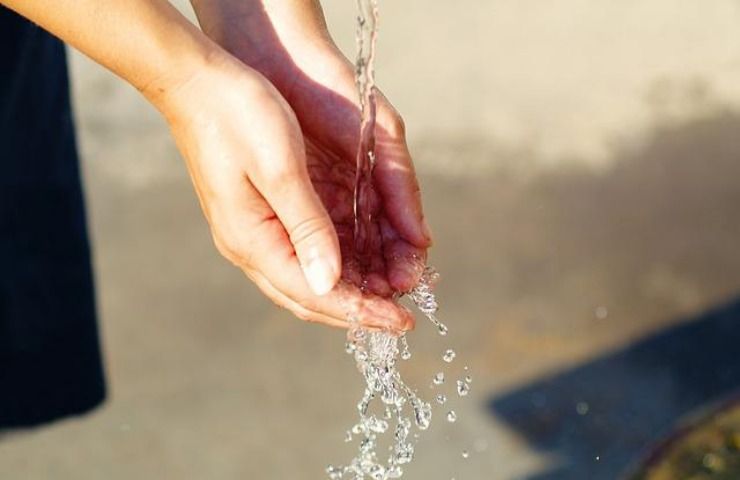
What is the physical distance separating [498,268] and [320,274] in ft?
3.68

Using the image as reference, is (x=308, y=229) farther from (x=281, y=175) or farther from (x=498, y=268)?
(x=498, y=268)

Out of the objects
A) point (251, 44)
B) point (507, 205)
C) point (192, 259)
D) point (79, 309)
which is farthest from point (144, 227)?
point (251, 44)

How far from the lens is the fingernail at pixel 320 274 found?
0.96 metres

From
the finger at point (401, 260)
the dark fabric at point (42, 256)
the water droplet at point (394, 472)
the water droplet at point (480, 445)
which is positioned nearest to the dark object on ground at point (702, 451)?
the water droplet at point (480, 445)

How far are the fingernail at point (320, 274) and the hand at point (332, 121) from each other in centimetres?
11

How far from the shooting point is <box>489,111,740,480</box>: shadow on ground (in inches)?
71.5

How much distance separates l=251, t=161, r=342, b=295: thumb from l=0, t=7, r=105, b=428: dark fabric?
0.62m

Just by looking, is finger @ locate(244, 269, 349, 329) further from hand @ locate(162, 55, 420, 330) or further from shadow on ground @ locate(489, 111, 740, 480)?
shadow on ground @ locate(489, 111, 740, 480)

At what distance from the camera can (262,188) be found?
973 millimetres

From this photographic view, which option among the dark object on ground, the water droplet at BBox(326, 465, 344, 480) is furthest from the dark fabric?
the dark object on ground

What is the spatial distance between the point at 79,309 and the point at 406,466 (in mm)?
534

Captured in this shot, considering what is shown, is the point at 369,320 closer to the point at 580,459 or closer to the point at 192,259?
the point at 580,459

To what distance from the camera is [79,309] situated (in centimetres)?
176

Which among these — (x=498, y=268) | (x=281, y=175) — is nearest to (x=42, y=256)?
(x=498, y=268)
